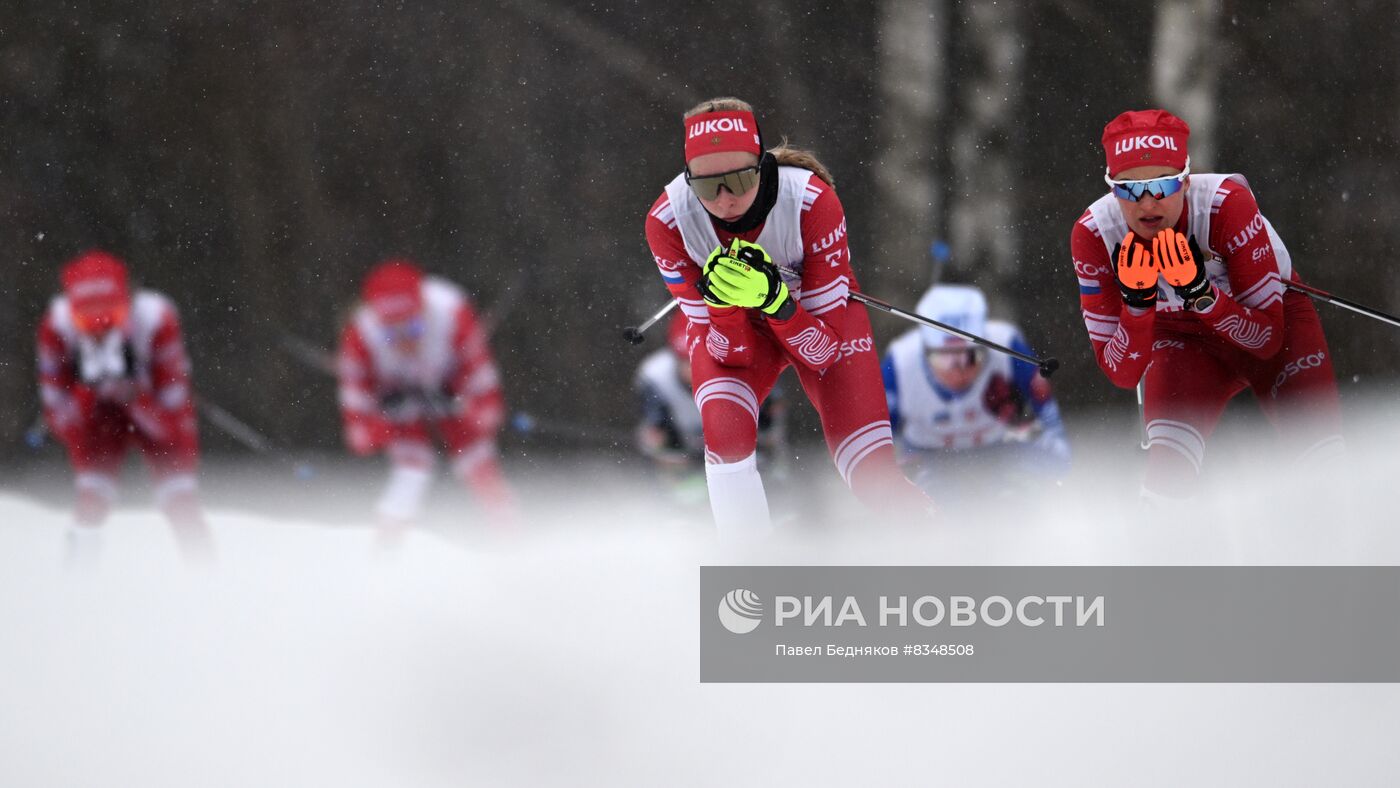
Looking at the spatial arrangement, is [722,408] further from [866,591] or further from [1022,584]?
[1022,584]

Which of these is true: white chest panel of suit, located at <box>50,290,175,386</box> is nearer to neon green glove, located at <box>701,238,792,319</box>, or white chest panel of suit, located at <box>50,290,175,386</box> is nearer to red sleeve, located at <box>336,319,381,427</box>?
red sleeve, located at <box>336,319,381,427</box>

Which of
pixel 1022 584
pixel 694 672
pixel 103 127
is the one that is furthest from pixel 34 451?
pixel 1022 584

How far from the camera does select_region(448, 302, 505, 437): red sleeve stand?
509cm

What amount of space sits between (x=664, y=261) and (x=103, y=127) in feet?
8.41

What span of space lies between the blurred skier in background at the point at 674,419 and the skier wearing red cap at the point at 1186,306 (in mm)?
1758

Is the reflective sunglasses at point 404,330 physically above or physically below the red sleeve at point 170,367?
above

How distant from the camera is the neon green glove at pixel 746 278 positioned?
10.6 feet

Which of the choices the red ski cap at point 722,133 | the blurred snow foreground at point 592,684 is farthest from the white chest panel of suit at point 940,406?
the red ski cap at point 722,133

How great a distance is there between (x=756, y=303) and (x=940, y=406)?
1.91 metres

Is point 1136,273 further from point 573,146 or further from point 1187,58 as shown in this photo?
point 573,146

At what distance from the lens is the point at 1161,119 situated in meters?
3.49

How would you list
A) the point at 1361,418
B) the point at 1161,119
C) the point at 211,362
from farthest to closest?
1. the point at 211,362
2. the point at 1361,418
3. the point at 1161,119

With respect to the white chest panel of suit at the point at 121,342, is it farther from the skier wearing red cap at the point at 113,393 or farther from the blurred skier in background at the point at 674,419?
the blurred skier in background at the point at 674,419

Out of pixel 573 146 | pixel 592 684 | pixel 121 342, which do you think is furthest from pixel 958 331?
pixel 121 342
